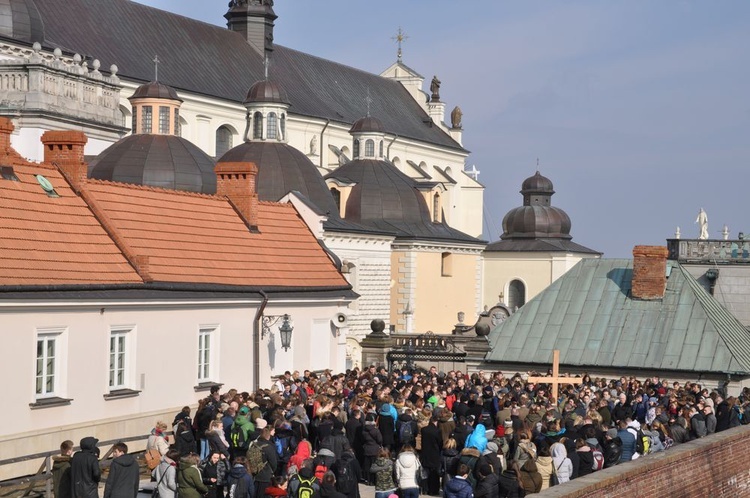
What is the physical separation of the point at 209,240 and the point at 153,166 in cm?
1702

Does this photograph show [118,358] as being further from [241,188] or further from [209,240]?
[241,188]

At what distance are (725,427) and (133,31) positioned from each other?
43.7 m

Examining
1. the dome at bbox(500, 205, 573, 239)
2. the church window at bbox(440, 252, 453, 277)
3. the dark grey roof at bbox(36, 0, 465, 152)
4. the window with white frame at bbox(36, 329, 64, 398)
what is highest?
the dark grey roof at bbox(36, 0, 465, 152)

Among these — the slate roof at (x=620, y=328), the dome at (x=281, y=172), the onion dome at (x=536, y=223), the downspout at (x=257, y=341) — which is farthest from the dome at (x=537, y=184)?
the downspout at (x=257, y=341)

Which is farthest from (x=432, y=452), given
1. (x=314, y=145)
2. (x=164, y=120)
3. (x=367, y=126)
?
(x=314, y=145)

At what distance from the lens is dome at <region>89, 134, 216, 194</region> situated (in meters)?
41.5

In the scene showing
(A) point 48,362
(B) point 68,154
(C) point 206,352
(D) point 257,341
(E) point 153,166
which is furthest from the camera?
(E) point 153,166

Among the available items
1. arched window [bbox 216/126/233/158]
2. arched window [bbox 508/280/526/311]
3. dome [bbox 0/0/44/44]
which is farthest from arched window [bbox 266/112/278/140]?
arched window [bbox 508/280/526/311]

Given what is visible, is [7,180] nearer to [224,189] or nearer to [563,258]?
[224,189]

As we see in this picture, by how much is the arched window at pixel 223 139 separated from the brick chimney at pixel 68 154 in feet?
131

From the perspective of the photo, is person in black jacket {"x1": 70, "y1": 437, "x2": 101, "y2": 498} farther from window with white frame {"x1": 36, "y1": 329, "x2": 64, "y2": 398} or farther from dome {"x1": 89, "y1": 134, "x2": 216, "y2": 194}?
dome {"x1": 89, "y1": 134, "x2": 216, "y2": 194}

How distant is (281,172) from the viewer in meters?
50.6

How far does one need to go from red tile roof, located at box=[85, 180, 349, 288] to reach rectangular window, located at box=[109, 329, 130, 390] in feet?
4.56

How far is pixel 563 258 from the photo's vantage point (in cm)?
8125
